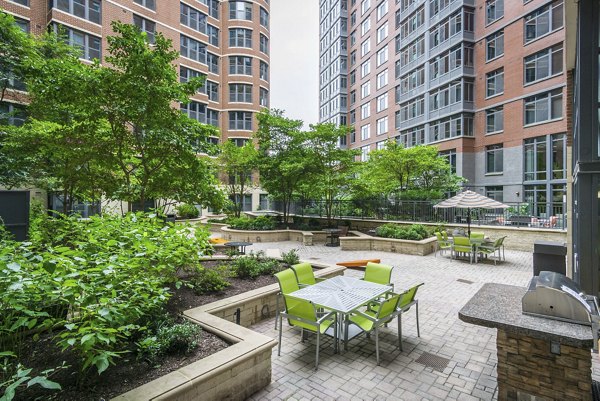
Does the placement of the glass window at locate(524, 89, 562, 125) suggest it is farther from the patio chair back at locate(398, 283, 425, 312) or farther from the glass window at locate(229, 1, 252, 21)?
the glass window at locate(229, 1, 252, 21)

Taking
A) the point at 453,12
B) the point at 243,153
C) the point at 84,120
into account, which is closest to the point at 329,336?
the point at 84,120

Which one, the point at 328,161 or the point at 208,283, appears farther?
the point at 328,161

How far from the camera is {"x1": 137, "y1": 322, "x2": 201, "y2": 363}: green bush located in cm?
384

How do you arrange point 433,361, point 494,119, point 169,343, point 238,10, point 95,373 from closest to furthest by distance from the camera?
point 95,373, point 169,343, point 433,361, point 494,119, point 238,10

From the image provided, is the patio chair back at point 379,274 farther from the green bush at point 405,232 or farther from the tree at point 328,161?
the tree at point 328,161

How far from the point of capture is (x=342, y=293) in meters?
5.31

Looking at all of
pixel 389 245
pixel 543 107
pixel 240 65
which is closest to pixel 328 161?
pixel 389 245

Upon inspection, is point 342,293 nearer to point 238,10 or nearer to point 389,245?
point 389,245

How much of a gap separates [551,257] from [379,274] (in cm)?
501

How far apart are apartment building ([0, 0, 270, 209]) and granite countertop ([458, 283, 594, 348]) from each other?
31356 millimetres

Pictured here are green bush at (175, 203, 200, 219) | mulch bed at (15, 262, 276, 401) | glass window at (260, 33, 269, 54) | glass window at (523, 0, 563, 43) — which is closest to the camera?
mulch bed at (15, 262, 276, 401)

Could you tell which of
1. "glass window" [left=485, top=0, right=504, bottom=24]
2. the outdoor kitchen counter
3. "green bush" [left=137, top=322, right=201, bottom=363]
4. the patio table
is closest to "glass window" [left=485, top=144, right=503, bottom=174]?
"glass window" [left=485, top=0, right=504, bottom=24]

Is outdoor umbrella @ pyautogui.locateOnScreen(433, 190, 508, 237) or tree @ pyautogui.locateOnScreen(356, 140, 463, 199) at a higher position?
tree @ pyautogui.locateOnScreen(356, 140, 463, 199)

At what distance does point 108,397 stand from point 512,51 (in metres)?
34.1
